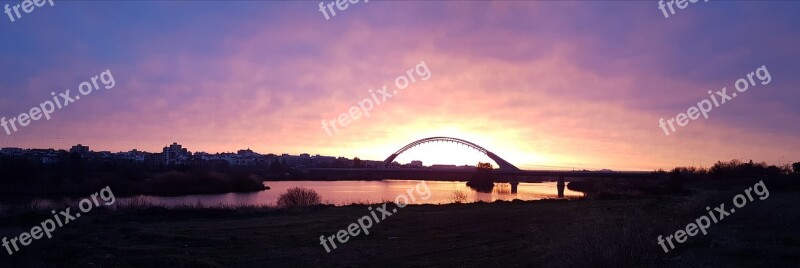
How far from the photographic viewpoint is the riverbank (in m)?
10.9

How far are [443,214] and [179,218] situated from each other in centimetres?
1393

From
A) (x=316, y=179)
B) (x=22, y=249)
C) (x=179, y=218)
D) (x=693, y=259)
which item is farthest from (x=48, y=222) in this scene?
(x=316, y=179)

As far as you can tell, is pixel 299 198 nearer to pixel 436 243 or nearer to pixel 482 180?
pixel 436 243

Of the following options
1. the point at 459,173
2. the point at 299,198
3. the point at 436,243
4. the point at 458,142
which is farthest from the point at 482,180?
the point at 436,243

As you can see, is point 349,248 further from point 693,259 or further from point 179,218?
point 179,218

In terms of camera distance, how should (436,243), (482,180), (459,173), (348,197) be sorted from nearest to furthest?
(436,243) → (348,197) → (482,180) → (459,173)

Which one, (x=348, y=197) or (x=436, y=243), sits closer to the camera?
(x=436, y=243)

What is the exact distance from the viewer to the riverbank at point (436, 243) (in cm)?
1095

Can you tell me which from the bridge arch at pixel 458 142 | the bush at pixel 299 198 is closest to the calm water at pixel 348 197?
the bush at pixel 299 198

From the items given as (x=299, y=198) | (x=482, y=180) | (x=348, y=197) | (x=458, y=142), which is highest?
(x=458, y=142)

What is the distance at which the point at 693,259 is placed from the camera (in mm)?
10117

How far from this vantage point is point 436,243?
61.2ft

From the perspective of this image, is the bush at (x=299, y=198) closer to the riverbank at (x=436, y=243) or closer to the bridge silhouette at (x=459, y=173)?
the riverbank at (x=436, y=243)

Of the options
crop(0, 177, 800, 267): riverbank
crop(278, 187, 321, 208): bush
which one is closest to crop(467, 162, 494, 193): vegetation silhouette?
crop(278, 187, 321, 208): bush
